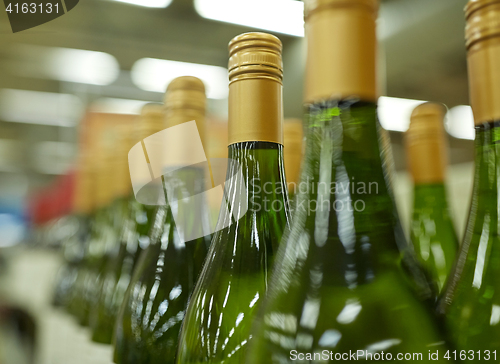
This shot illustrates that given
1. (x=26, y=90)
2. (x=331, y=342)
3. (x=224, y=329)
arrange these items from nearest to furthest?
(x=331, y=342), (x=224, y=329), (x=26, y=90)

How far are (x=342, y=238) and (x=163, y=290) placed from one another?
0.28 meters

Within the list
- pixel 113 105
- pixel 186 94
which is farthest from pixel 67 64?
pixel 186 94

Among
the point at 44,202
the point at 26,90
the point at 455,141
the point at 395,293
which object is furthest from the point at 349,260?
the point at 44,202

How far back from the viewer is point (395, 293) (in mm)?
219

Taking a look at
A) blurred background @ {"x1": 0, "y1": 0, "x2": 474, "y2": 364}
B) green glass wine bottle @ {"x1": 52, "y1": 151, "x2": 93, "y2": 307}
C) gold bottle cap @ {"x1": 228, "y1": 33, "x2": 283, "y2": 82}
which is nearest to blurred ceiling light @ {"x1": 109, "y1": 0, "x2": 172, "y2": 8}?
blurred background @ {"x1": 0, "y1": 0, "x2": 474, "y2": 364}

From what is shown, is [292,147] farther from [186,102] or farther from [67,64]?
[67,64]

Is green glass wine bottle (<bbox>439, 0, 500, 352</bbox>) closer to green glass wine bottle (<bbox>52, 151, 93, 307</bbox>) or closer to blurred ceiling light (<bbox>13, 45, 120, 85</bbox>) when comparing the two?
blurred ceiling light (<bbox>13, 45, 120, 85</bbox>)

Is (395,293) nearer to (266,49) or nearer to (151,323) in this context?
(266,49)

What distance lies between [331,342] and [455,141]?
453 millimetres

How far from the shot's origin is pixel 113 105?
0.78 m

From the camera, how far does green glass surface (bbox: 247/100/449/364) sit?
21cm

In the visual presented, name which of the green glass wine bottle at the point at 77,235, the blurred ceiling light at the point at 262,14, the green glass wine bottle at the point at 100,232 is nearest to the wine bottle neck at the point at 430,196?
the blurred ceiling light at the point at 262,14

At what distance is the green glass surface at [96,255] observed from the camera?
83cm

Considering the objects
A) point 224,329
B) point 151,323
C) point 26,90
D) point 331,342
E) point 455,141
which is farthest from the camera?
point 26,90
